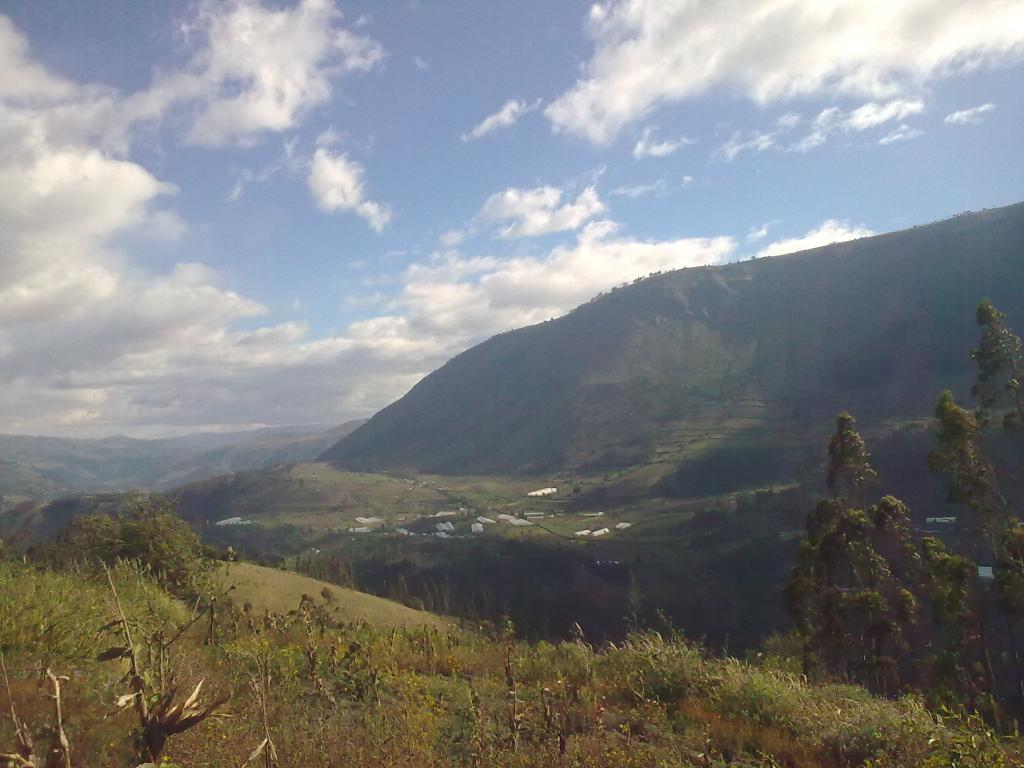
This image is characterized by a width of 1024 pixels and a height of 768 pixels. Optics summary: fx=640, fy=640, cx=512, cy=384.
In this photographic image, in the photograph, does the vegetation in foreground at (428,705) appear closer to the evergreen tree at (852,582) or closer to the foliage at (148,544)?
the foliage at (148,544)

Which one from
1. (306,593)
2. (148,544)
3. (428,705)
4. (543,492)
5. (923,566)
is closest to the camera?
A: (428,705)

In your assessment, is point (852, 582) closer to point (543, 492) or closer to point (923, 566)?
point (923, 566)

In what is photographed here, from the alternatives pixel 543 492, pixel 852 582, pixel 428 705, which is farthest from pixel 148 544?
pixel 543 492

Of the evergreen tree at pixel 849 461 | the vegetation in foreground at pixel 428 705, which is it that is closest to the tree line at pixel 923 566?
the evergreen tree at pixel 849 461

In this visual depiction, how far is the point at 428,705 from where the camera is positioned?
722 cm

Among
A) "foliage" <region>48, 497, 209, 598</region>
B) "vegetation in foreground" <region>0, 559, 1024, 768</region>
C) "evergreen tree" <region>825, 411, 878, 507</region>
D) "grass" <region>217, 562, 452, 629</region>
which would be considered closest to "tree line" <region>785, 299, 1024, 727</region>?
"evergreen tree" <region>825, 411, 878, 507</region>

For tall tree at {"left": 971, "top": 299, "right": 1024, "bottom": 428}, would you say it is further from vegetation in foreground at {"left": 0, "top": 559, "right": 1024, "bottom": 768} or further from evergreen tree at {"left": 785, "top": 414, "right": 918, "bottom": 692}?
vegetation in foreground at {"left": 0, "top": 559, "right": 1024, "bottom": 768}

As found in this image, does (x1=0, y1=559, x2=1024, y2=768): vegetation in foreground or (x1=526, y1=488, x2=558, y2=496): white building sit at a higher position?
(x1=0, y1=559, x2=1024, y2=768): vegetation in foreground

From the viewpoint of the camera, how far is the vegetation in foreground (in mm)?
5508

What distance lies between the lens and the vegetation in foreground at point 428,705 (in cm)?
551

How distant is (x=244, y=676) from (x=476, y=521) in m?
129

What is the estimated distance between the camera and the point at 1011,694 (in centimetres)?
2808

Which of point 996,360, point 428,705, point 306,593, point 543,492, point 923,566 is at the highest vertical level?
point 996,360

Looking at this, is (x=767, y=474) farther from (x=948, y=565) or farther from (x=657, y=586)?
(x=948, y=565)
